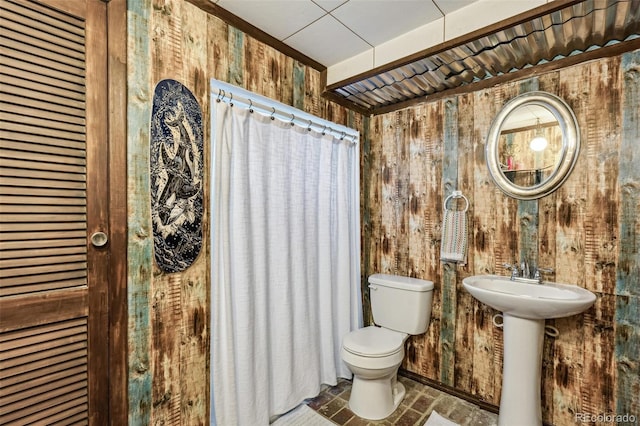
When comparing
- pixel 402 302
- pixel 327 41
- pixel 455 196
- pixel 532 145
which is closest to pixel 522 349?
pixel 402 302

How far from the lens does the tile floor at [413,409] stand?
75.9 inches

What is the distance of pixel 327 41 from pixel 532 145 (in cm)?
152

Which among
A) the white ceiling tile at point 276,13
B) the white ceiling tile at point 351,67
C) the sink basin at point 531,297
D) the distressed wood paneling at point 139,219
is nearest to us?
the distressed wood paneling at point 139,219

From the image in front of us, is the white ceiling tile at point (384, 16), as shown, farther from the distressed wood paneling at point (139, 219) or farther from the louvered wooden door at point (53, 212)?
the louvered wooden door at point (53, 212)

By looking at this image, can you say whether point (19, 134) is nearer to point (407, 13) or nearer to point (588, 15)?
point (407, 13)

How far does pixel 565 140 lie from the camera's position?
183 cm

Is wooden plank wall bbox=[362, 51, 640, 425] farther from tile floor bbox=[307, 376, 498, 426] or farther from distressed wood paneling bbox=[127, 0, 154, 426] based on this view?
distressed wood paneling bbox=[127, 0, 154, 426]

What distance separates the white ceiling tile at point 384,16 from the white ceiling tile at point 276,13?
15 centimetres

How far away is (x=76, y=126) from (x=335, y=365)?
222 cm

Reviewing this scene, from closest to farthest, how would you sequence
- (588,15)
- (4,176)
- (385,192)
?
(4,176) < (588,15) < (385,192)

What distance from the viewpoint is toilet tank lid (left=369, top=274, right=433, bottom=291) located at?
2.22 m

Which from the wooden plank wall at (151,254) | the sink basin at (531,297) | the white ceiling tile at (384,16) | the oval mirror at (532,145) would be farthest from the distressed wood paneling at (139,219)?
the oval mirror at (532,145)

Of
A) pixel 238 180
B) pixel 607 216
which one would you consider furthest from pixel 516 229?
pixel 238 180

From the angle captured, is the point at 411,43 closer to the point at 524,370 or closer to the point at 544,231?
the point at 544,231
